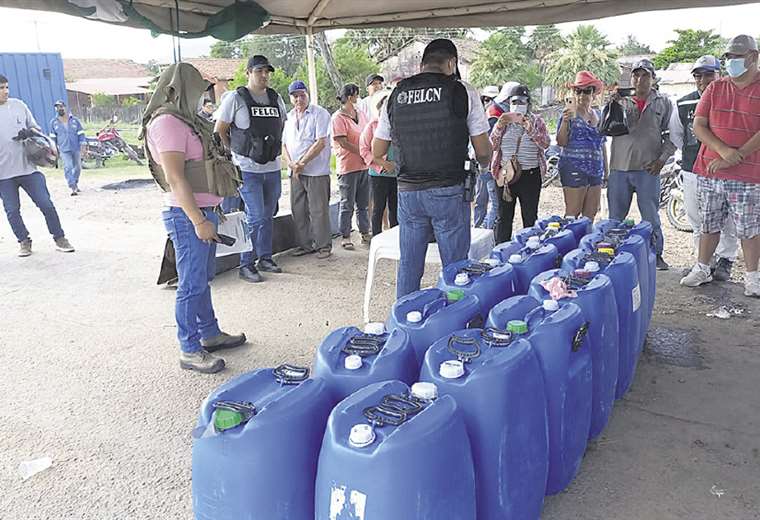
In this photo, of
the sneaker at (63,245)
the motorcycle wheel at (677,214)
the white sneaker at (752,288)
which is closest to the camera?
the white sneaker at (752,288)

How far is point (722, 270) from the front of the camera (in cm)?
430

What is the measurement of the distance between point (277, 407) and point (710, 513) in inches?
57.6

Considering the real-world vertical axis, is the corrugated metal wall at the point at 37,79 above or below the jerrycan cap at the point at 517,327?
above

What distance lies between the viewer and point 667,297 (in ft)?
13.1

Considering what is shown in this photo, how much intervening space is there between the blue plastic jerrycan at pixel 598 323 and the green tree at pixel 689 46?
3788 cm

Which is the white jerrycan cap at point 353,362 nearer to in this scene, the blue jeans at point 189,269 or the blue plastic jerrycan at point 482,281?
the blue plastic jerrycan at point 482,281

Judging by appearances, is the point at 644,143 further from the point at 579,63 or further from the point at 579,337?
the point at 579,63

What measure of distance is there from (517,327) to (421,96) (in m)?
1.45

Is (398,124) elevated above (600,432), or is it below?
above

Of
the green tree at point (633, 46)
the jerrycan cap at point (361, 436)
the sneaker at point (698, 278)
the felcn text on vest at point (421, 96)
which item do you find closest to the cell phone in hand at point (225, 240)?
the felcn text on vest at point (421, 96)

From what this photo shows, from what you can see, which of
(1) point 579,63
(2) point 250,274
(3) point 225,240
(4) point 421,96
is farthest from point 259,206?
(1) point 579,63

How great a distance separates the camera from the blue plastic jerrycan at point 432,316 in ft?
6.20

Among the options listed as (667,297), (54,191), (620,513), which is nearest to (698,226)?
(667,297)

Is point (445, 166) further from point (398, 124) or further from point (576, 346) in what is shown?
point (576, 346)
